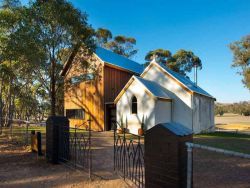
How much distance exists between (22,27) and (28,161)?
11.2m

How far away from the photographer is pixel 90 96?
24.9 m

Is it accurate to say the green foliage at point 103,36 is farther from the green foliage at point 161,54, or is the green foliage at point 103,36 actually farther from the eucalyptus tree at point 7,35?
the eucalyptus tree at point 7,35

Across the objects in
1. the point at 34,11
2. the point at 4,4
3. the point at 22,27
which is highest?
the point at 4,4

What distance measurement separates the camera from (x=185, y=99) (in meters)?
21.6

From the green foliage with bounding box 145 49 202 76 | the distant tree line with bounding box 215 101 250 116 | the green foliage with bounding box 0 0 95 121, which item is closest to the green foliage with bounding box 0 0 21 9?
the green foliage with bounding box 0 0 95 121

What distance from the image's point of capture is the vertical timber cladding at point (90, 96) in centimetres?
2250

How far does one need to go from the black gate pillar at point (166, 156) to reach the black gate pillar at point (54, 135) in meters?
5.08

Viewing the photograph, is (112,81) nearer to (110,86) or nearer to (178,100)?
(110,86)

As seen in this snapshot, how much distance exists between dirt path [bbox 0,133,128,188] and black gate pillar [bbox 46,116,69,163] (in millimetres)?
338

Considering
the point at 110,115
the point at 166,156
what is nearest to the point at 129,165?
the point at 166,156

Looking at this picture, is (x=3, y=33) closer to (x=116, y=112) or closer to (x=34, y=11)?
(x=34, y=11)

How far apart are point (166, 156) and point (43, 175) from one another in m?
4.77

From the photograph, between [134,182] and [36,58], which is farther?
[36,58]

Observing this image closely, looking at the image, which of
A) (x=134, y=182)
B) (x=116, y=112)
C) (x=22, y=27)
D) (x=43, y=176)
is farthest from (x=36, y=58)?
(x=134, y=182)
